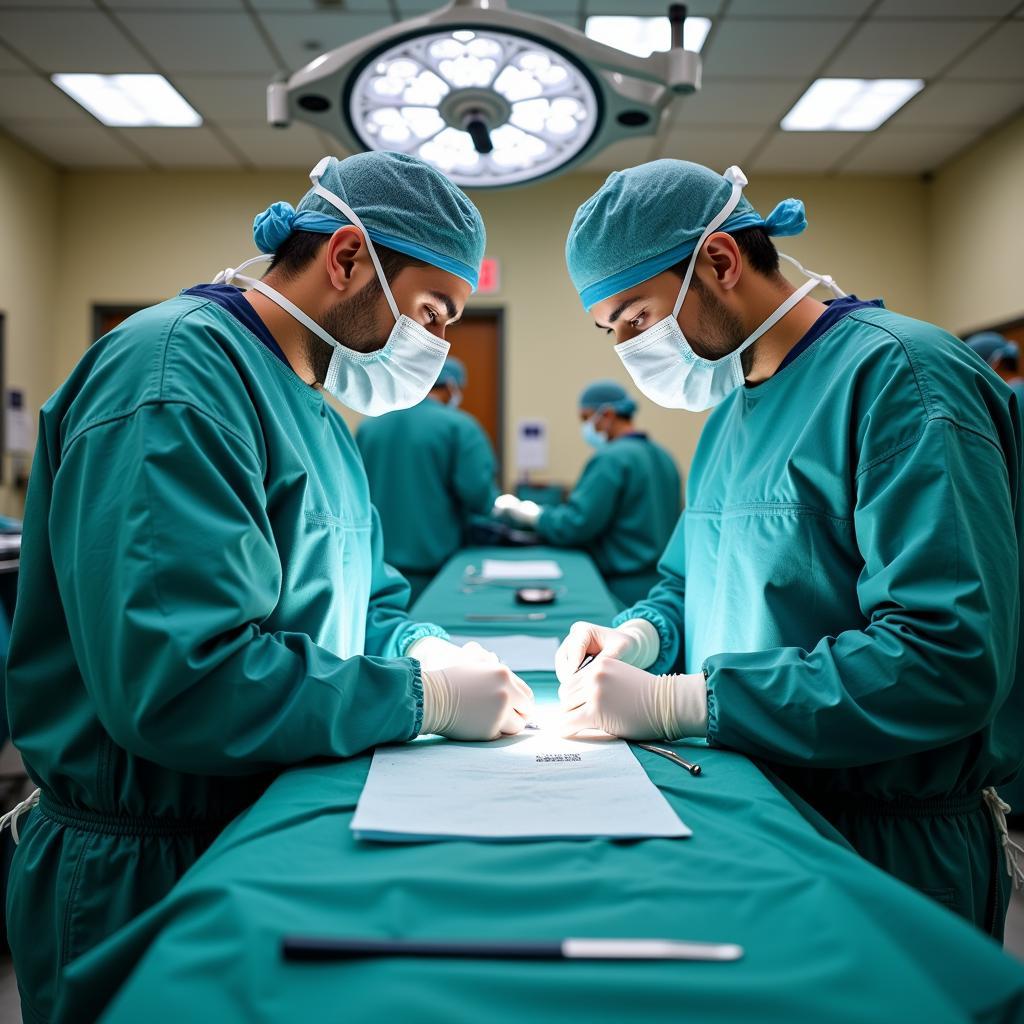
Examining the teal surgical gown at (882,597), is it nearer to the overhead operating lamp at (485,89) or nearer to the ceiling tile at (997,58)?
the overhead operating lamp at (485,89)

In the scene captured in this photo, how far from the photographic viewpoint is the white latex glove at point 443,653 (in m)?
1.26

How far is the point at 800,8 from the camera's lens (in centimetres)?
371

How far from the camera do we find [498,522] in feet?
13.9

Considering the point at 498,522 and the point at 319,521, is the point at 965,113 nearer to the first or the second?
the point at 498,522

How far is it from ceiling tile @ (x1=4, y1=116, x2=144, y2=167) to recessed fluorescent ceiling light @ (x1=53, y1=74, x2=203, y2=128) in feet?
0.66

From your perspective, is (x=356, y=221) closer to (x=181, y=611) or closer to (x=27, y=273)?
(x=181, y=611)

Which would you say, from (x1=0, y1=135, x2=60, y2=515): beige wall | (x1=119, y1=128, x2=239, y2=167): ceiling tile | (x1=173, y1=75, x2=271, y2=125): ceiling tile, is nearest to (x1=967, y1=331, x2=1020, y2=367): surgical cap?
(x1=173, y1=75, x2=271, y2=125): ceiling tile

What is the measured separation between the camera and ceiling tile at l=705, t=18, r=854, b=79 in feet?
12.6

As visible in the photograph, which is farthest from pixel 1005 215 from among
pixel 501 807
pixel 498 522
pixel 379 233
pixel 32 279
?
pixel 32 279

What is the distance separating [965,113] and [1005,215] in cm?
63

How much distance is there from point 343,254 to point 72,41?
3.80 m

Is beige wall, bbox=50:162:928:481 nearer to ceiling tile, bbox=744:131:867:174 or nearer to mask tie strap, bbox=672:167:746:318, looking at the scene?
ceiling tile, bbox=744:131:867:174

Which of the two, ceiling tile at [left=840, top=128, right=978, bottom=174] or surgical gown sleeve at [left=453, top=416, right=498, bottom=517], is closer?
surgical gown sleeve at [left=453, top=416, right=498, bottom=517]

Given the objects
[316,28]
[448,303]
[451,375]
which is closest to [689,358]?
[448,303]
